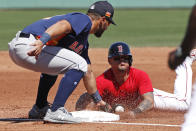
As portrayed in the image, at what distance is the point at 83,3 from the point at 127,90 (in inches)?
992

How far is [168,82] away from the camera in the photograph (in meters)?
9.66

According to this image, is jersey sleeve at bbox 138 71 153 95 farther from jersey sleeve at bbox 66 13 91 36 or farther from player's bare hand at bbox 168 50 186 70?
player's bare hand at bbox 168 50 186 70

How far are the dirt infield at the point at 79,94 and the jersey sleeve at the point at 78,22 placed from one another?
102 centimetres

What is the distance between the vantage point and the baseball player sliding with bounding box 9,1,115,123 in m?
5.23

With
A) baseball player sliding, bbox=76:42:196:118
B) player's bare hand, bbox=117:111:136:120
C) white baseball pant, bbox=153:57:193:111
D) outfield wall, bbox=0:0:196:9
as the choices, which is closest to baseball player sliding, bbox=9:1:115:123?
player's bare hand, bbox=117:111:136:120

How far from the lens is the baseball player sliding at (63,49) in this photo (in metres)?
5.23

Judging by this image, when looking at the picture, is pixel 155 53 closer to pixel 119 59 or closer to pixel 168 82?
pixel 168 82

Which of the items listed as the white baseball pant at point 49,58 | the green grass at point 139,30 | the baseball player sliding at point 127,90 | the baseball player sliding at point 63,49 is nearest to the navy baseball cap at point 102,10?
the baseball player sliding at point 63,49

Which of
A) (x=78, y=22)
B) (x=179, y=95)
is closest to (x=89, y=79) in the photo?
(x=78, y=22)

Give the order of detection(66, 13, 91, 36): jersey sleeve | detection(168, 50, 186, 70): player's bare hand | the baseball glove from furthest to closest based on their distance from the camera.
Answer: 1. the baseball glove
2. detection(66, 13, 91, 36): jersey sleeve
3. detection(168, 50, 186, 70): player's bare hand

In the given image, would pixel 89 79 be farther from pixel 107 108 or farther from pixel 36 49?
pixel 107 108

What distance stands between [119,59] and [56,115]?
48.8 inches

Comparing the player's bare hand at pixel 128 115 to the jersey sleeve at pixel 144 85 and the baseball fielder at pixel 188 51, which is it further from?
the baseball fielder at pixel 188 51

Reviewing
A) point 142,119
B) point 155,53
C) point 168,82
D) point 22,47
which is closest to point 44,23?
point 22,47
